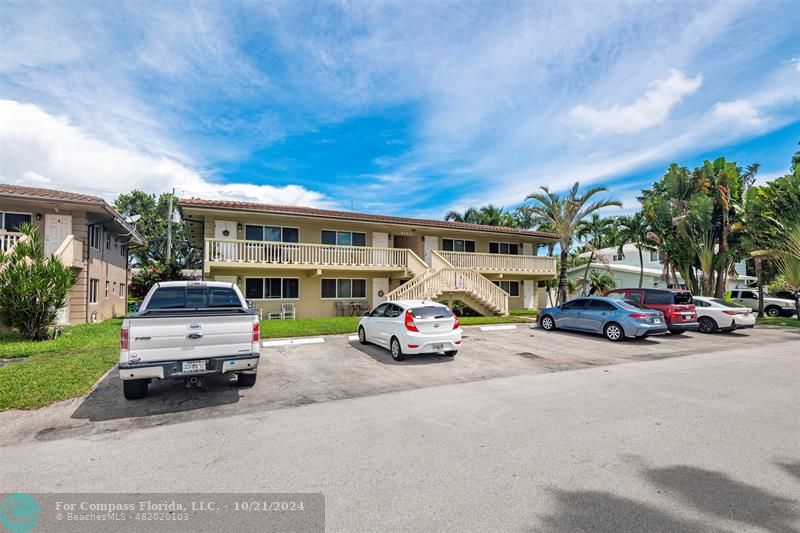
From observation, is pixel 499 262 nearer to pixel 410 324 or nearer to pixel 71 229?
pixel 410 324

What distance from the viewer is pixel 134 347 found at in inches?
231

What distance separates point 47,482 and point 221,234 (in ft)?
53.5

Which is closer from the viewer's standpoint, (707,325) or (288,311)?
(707,325)

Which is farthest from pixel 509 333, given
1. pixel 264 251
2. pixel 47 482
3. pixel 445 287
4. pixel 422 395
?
pixel 47 482

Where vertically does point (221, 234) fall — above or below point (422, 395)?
above

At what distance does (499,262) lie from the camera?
23594 millimetres

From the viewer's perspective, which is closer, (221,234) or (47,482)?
(47,482)

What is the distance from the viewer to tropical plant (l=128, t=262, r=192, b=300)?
2573 cm

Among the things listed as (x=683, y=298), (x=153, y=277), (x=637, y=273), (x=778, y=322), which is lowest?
(x=778, y=322)

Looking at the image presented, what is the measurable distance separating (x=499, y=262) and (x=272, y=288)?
1293cm

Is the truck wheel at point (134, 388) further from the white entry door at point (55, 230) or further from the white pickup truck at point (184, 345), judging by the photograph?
the white entry door at point (55, 230)

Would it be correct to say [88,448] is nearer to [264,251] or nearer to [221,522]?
[221,522]

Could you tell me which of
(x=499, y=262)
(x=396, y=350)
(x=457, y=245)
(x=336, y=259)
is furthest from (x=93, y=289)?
(x=499, y=262)

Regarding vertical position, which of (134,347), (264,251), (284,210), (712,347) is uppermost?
(284,210)
